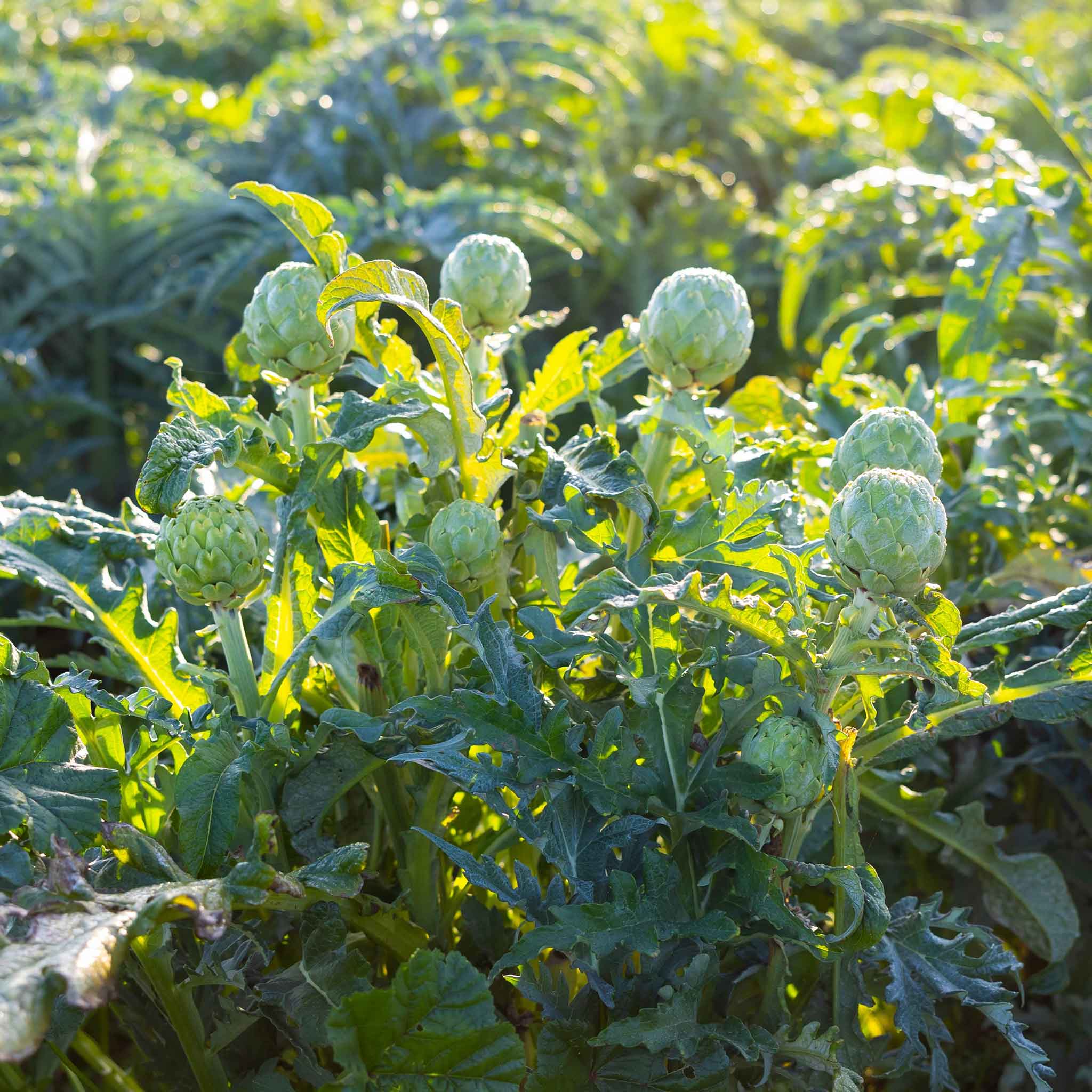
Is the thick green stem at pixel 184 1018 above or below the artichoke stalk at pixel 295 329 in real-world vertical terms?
below

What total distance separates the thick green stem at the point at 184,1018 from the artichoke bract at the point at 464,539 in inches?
14.8

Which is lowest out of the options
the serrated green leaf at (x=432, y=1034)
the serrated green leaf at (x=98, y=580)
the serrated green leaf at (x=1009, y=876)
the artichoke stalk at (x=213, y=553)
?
the serrated green leaf at (x=1009, y=876)

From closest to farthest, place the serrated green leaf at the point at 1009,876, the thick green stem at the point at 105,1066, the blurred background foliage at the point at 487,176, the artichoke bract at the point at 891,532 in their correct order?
the artichoke bract at the point at 891,532 < the thick green stem at the point at 105,1066 < the serrated green leaf at the point at 1009,876 < the blurred background foliage at the point at 487,176

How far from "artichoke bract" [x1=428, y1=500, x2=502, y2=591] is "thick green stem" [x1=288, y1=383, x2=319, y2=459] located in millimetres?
170

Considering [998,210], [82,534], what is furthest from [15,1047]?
[998,210]

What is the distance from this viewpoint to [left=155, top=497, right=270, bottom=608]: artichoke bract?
38.4 inches

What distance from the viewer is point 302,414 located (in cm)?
111

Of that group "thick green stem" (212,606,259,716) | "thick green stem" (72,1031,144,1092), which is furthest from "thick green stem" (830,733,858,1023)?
"thick green stem" (72,1031,144,1092)

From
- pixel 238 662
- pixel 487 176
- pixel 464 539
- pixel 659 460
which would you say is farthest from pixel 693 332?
pixel 487 176

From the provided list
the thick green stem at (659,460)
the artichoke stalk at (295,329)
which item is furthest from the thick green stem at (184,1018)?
the thick green stem at (659,460)

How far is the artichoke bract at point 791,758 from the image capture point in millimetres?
922

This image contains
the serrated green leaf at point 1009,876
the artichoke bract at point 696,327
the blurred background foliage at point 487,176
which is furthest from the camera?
the blurred background foliage at point 487,176

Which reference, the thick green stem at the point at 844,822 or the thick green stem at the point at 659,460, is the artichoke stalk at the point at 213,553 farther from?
the thick green stem at the point at 844,822

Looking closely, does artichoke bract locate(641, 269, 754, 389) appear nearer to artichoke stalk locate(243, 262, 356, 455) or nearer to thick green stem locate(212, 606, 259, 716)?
artichoke stalk locate(243, 262, 356, 455)
